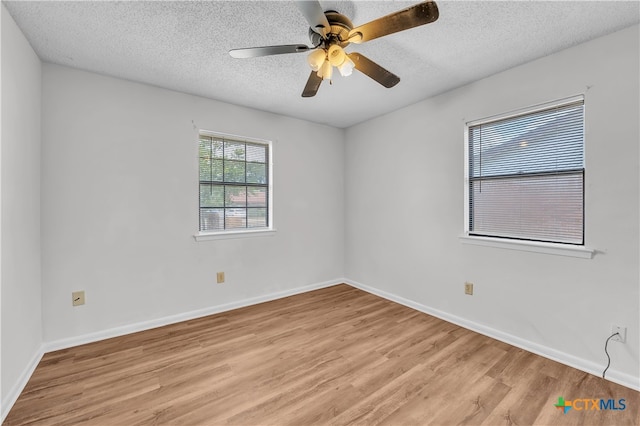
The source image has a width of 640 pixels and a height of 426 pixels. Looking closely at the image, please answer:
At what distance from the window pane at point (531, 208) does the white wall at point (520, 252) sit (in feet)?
0.36

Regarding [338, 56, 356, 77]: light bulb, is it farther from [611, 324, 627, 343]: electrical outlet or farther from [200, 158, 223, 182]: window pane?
[611, 324, 627, 343]: electrical outlet

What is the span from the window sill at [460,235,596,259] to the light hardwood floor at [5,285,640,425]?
2.81ft

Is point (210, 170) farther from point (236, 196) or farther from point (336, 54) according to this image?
point (336, 54)

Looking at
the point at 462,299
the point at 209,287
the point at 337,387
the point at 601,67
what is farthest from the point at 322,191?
the point at 601,67

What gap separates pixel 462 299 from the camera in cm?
282

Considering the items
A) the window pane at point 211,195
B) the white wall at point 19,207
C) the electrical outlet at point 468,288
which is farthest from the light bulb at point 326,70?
the electrical outlet at point 468,288

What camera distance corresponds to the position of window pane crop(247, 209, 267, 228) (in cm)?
351

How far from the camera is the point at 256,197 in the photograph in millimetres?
3553

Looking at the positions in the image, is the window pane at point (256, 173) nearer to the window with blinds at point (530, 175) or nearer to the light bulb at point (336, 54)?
the light bulb at point (336, 54)

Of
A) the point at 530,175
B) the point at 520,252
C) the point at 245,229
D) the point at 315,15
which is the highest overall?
the point at 315,15

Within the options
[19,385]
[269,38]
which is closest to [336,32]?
[269,38]

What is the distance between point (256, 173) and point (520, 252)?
2925mm

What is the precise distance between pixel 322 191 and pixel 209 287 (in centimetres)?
198

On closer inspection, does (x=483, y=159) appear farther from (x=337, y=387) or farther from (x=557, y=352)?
(x=337, y=387)
